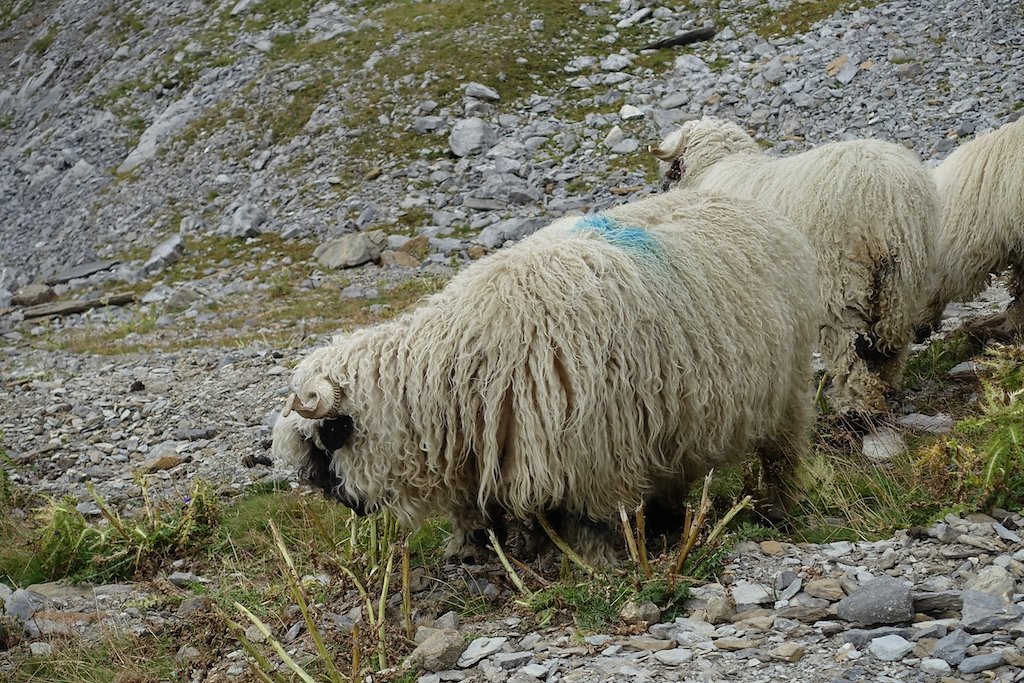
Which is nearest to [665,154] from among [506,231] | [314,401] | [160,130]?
[314,401]

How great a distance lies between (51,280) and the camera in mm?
19672

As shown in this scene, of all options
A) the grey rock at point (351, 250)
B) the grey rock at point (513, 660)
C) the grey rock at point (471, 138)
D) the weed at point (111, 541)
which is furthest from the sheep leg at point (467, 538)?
the grey rock at point (471, 138)

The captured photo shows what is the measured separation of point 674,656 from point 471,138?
17361 mm

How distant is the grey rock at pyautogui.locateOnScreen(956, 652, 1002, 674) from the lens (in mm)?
3559

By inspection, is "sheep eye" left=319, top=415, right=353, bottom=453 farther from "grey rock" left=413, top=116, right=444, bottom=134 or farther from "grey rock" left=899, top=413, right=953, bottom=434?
"grey rock" left=413, top=116, right=444, bottom=134

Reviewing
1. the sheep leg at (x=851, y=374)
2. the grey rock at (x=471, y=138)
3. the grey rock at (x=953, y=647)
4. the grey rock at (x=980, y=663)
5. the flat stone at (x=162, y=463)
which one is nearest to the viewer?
the grey rock at (x=980, y=663)

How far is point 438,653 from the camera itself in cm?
433

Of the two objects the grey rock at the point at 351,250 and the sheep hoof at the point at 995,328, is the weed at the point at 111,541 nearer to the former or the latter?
the sheep hoof at the point at 995,328

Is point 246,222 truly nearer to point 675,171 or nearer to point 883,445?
point 675,171

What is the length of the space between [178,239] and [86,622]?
Answer: 14.8 meters

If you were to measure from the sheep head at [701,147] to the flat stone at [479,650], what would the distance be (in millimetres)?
5911

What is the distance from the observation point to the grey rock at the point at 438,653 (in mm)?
4340

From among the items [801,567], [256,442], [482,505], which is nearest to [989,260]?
[801,567]

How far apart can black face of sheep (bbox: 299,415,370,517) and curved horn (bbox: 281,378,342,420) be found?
117mm
